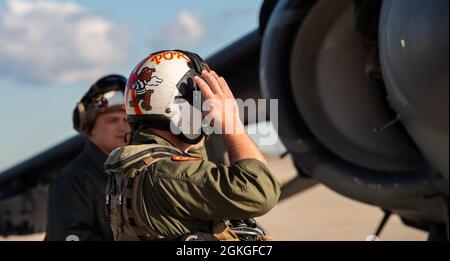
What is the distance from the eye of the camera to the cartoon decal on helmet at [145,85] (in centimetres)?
224

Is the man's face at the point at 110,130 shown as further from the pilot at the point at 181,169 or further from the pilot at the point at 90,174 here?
the pilot at the point at 181,169

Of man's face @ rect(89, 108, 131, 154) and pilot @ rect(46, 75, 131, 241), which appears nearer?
pilot @ rect(46, 75, 131, 241)

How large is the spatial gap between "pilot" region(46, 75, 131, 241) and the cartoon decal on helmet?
4.76ft

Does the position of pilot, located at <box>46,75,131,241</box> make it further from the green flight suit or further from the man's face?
the green flight suit

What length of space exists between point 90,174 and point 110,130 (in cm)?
30

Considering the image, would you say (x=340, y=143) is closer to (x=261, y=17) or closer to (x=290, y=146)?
(x=290, y=146)

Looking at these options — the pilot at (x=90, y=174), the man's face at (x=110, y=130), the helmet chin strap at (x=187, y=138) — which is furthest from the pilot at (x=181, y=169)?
the man's face at (x=110, y=130)

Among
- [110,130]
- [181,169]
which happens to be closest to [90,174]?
[110,130]

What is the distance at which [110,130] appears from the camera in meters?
4.11

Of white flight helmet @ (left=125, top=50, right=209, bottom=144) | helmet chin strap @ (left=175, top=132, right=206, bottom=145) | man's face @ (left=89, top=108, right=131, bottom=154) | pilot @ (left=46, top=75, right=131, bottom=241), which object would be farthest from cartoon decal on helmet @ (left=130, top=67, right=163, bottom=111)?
man's face @ (left=89, top=108, right=131, bottom=154)

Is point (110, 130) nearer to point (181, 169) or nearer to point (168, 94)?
point (168, 94)

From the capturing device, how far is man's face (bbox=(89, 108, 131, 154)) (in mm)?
4074

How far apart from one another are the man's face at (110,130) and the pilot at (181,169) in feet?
5.60
